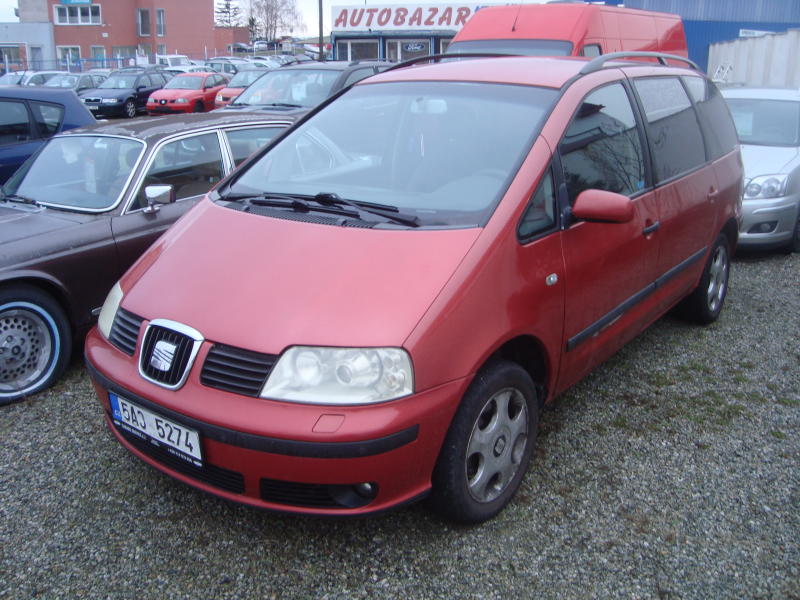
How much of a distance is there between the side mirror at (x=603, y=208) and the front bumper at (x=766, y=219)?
4379 mm

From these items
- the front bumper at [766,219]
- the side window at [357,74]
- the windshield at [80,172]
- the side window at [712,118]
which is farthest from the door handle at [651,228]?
the side window at [357,74]

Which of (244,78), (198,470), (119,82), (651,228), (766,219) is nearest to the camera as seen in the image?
(198,470)

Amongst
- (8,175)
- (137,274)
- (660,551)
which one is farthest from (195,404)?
(8,175)

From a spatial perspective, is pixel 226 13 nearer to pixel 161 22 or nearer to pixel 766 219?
pixel 161 22

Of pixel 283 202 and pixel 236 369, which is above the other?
pixel 283 202

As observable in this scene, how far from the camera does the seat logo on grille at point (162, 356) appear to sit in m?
2.60

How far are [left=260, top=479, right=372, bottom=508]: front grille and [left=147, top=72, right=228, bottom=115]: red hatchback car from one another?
1830 centimetres

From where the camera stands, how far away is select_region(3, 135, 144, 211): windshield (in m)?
4.55

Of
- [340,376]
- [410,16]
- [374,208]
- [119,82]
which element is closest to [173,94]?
[119,82]

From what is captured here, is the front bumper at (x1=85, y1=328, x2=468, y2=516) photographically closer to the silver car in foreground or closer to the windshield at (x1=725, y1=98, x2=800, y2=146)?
the silver car in foreground

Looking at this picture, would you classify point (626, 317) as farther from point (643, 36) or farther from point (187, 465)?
point (643, 36)

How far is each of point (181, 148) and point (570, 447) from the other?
324cm

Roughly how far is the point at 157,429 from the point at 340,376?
765mm

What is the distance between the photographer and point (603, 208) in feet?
9.91
